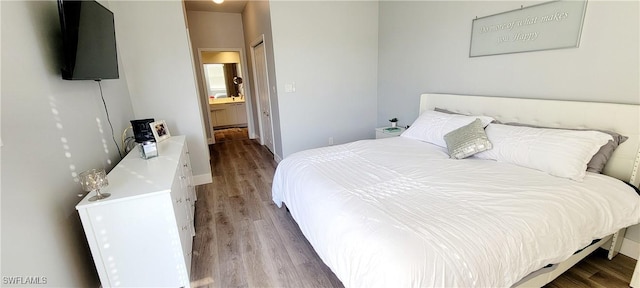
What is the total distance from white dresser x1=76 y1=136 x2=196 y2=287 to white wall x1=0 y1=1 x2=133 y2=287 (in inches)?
5.9

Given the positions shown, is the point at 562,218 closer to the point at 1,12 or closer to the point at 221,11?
the point at 1,12

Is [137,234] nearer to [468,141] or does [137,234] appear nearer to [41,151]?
[41,151]

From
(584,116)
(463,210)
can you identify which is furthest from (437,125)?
(463,210)

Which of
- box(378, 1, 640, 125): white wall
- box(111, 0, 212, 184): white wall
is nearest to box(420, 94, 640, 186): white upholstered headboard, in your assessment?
box(378, 1, 640, 125): white wall

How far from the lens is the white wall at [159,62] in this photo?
2844 millimetres

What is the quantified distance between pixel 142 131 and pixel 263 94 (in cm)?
235

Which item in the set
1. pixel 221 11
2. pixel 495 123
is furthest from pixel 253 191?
pixel 221 11

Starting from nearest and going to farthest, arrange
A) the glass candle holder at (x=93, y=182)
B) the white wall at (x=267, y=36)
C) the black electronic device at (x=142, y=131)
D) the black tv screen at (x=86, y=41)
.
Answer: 1. the glass candle holder at (x=93, y=182)
2. the black tv screen at (x=86, y=41)
3. the black electronic device at (x=142, y=131)
4. the white wall at (x=267, y=36)

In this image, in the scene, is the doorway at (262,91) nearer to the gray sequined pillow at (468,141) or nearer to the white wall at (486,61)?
the white wall at (486,61)

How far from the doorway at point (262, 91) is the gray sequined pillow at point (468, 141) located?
9.01 ft

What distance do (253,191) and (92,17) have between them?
2.16 m

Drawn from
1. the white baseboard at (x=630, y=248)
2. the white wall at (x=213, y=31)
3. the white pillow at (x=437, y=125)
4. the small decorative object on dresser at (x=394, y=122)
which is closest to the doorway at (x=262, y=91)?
the white wall at (x=213, y=31)

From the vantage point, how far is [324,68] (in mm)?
3818

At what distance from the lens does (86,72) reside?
5.75 ft
